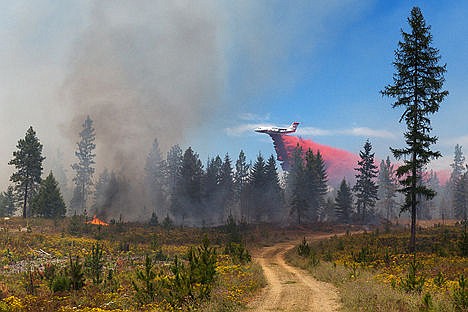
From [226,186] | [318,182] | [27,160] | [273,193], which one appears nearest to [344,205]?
[318,182]

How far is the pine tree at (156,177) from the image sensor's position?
80.6 meters

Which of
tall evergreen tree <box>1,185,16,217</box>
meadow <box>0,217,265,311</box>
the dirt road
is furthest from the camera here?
tall evergreen tree <box>1,185,16,217</box>

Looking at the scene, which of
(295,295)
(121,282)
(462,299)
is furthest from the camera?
(121,282)

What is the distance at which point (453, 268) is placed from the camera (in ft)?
51.5

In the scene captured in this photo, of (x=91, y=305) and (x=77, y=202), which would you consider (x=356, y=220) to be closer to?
(x=91, y=305)

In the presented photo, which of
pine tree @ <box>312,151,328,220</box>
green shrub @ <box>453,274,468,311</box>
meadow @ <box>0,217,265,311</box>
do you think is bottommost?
meadow @ <box>0,217,265,311</box>

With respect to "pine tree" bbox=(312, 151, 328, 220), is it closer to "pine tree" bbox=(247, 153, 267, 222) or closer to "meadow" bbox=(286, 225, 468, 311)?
"pine tree" bbox=(247, 153, 267, 222)

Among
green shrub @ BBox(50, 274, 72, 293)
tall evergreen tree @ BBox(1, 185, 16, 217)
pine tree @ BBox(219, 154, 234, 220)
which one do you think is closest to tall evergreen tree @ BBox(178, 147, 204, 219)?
pine tree @ BBox(219, 154, 234, 220)

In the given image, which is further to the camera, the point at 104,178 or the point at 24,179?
the point at 104,178

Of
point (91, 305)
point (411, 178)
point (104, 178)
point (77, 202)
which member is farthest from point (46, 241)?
point (104, 178)

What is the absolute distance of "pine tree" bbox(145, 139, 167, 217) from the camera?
80.6 metres

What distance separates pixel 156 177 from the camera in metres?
86.1

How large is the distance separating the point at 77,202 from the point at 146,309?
280 feet

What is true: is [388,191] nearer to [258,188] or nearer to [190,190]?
[258,188]
